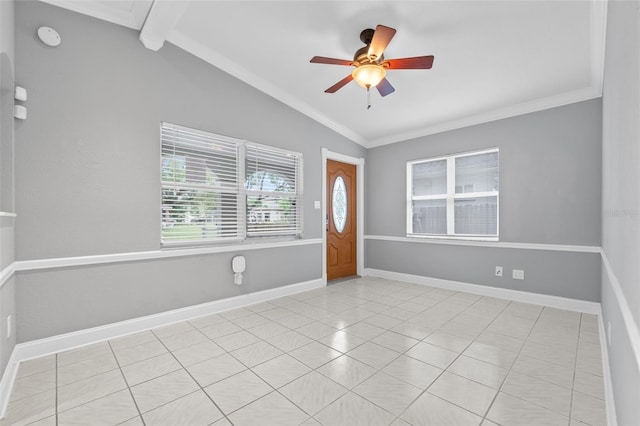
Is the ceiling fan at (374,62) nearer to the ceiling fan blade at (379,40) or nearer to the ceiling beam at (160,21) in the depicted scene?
the ceiling fan blade at (379,40)

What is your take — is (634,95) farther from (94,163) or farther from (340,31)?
(94,163)

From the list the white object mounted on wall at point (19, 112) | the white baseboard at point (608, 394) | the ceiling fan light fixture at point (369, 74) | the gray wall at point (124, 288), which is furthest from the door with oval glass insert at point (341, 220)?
the white object mounted on wall at point (19, 112)

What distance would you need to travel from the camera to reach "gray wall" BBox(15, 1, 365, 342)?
2.47 m

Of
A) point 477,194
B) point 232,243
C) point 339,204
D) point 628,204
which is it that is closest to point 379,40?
point 628,204

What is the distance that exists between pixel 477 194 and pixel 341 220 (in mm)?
2334

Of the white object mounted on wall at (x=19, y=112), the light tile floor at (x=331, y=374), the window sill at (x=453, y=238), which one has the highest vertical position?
the white object mounted on wall at (x=19, y=112)

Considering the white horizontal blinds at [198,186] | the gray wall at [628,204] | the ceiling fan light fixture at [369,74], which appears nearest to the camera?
the gray wall at [628,204]

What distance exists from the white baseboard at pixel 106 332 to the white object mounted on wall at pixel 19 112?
1.90 metres

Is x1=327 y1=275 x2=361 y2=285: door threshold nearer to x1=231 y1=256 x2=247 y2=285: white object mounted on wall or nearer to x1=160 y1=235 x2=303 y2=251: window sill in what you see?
x1=160 y1=235 x2=303 y2=251: window sill

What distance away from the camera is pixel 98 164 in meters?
2.79

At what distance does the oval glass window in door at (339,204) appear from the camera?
17.5ft

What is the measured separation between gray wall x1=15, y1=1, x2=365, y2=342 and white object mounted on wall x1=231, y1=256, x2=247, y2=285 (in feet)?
0.39

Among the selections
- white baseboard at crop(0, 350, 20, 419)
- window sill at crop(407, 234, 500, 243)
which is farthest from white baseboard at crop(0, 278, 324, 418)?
window sill at crop(407, 234, 500, 243)

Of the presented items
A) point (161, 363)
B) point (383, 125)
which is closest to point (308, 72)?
point (383, 125)
